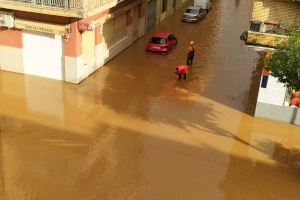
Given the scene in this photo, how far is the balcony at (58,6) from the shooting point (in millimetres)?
19469

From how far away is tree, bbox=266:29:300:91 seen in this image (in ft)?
45.5

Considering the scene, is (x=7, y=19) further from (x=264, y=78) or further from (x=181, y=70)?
(x=264, y=78)

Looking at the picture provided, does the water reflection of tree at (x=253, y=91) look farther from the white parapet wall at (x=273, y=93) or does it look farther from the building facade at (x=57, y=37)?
the building facade at (x=57, y=37)

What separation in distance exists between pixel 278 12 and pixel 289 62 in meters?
5.11

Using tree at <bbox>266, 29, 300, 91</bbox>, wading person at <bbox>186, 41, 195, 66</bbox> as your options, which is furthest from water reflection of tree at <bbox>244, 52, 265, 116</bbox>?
tree at <bbox>266, 29, 300, 91</bbox>

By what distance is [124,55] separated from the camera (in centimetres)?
2766

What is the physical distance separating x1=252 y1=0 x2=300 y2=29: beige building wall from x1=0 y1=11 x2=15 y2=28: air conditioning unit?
39.5 ft

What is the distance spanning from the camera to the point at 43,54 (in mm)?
22641

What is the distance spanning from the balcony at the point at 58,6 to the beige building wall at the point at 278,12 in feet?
25.3

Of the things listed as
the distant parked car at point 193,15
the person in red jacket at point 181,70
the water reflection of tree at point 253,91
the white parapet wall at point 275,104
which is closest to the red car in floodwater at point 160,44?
the person in red jacket at point 181,70

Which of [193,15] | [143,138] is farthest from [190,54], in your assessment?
[193,15]

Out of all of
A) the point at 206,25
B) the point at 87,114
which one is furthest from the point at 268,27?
the point at 206,25

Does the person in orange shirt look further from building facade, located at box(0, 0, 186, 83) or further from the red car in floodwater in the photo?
the red car in floodwater

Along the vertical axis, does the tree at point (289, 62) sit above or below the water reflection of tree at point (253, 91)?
above
